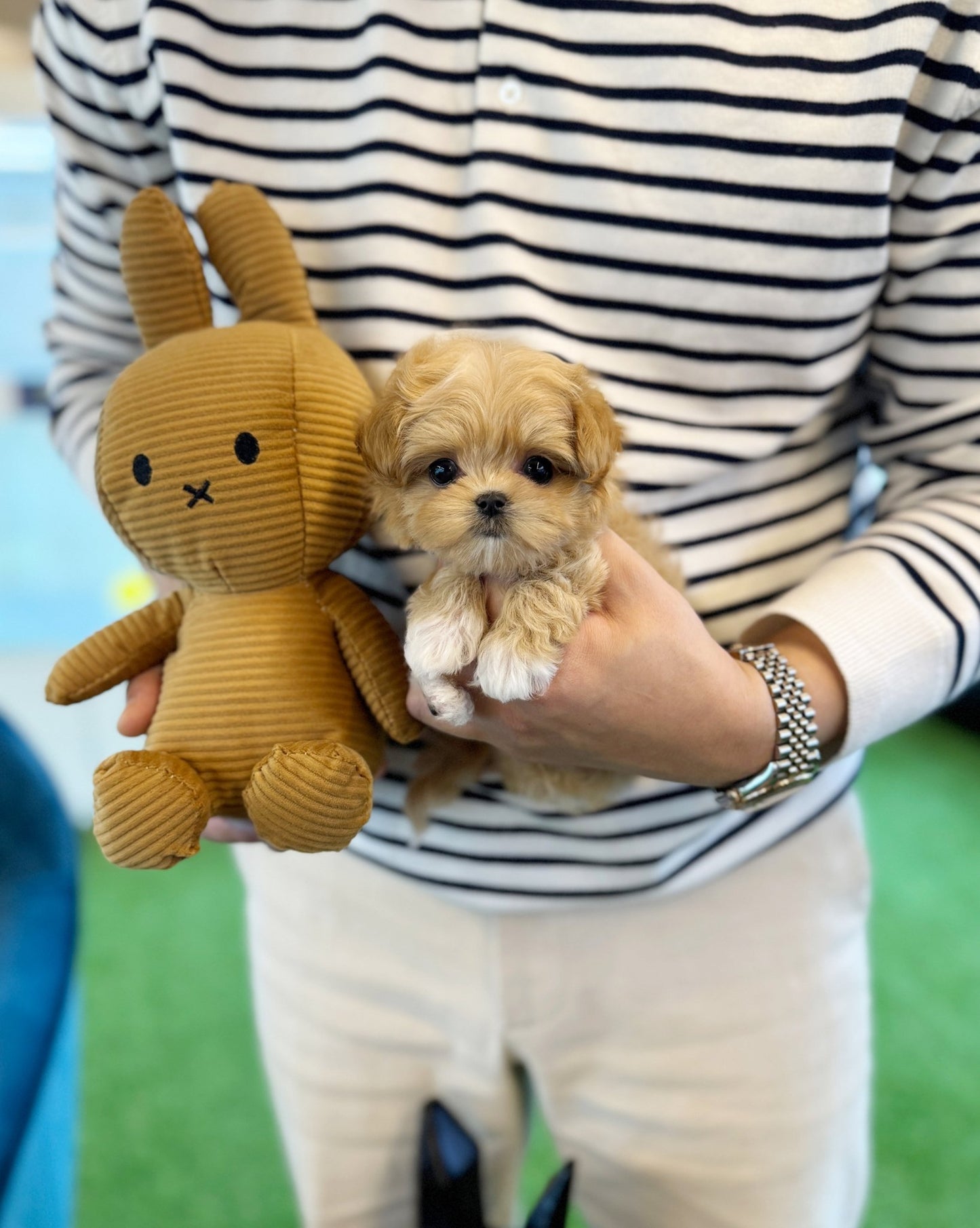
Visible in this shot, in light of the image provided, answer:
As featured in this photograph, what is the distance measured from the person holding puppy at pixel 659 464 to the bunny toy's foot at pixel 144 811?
10 cm

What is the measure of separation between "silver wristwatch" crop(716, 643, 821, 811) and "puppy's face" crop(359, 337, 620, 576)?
0.61 feet

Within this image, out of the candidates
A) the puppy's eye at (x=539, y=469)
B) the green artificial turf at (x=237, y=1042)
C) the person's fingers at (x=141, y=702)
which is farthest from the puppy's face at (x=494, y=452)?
the green artificial turf at (x=237, y=1042)

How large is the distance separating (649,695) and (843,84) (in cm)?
42

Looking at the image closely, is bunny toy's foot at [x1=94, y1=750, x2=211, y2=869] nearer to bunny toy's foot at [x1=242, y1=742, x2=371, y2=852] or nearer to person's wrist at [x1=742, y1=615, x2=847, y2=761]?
bunny toy's foot at [x1=242, y1=742, x2=371, y2=852]

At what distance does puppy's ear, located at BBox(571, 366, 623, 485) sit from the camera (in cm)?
51

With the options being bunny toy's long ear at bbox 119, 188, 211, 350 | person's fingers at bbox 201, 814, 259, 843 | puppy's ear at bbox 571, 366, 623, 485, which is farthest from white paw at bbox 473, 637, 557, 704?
bunny toy's long ear at bbox 119, 188, 211, 350

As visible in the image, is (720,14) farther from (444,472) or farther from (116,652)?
(116,652)

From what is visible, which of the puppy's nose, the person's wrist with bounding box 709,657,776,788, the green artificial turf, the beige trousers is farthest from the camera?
the green artificial turf

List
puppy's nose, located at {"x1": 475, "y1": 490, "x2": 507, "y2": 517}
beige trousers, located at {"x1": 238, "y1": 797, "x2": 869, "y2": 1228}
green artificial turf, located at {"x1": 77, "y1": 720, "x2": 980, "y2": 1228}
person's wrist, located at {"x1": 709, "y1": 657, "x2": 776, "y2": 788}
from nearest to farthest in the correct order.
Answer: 1. puppy's nose, located at {"x1": 475, "y1": 490, "x2": 507, "y2": 517}
2. person's wrist, located at {"x1": 709, "y1": 657, "x2": 776, "y2": 788}
3. beige trousers, located at {"x1": 238, "y1": 797, "x2": 869, "y2": 1228}
4. green artificial turf, located at {"x1": 77, "y1": 720, "x2": 980, "y2": 1228}

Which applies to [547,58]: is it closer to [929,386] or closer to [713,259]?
[713,259]

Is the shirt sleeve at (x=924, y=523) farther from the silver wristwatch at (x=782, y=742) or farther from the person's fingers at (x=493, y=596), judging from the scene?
the person's fingers at (x=493, y=596)

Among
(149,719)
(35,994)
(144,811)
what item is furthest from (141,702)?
(35,994)

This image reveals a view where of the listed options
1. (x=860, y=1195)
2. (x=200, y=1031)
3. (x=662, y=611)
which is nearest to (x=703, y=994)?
(x=860, y=1195)

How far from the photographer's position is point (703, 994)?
774mm
